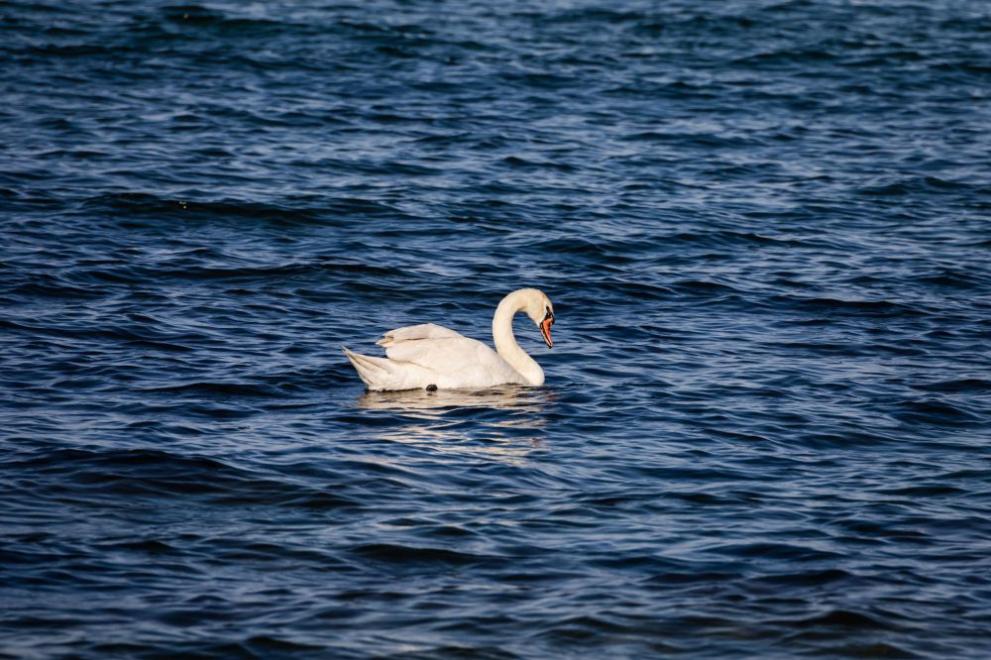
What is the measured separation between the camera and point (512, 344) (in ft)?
43.4

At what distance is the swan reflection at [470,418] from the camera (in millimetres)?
11156

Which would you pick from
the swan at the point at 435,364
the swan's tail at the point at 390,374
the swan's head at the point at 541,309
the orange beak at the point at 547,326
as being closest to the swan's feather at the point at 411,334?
the swan at the point at 435,364

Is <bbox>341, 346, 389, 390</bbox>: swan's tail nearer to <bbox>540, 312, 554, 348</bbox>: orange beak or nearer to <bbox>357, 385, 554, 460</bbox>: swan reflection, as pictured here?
<bbox>357, 385, 554, 460</bbox>: swan reflection

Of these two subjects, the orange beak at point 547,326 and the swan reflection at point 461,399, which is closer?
the swan reflection at point 461,399

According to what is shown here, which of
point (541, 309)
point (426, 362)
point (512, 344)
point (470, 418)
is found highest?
point (541, 309)

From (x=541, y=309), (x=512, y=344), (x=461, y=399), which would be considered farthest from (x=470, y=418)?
(x=541, y=309)

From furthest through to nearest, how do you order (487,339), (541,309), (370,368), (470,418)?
(487,339) < (541,309) < (370,368) < (470,418)

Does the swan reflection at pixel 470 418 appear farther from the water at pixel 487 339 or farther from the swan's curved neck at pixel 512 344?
the swan's curved neck at pixel 512 344

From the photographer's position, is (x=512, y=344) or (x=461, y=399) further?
(x=512, y=344)

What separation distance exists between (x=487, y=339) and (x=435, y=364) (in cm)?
194

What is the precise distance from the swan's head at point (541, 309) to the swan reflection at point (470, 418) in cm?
86

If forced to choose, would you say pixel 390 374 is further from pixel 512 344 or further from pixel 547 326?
pixel 547 326

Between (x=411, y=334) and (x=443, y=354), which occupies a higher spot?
(x=411, y=334)

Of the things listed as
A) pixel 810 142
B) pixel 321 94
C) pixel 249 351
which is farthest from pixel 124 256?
→ pixel 810 142
